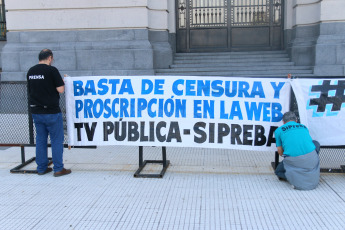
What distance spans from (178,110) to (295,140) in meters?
1.74

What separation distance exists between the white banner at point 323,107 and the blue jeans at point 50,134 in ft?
11.6

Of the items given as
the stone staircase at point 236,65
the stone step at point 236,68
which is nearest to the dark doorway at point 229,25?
the stone staircase at point 236,65

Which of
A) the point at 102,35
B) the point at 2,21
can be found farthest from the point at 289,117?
the point at 2,21

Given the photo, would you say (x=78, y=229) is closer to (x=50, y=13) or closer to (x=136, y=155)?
(x=136, y=155)

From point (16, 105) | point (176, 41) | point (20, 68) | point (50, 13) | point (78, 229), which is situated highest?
point (50, 13)

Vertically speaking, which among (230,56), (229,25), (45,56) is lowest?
(45,56)

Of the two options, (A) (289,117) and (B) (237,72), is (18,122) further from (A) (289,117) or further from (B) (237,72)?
(B) (237,72)

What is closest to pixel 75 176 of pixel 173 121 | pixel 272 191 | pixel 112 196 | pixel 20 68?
pixel 112 196

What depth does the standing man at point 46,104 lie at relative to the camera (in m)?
5.48

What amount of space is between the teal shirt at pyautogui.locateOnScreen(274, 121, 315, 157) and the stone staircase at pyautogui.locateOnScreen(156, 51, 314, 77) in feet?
18.5

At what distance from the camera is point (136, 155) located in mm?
6973

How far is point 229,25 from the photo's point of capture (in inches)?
473

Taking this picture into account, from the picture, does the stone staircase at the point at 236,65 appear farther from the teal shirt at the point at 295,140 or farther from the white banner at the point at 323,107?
the teal shirt at the point at 295,140

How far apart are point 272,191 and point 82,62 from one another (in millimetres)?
7513
